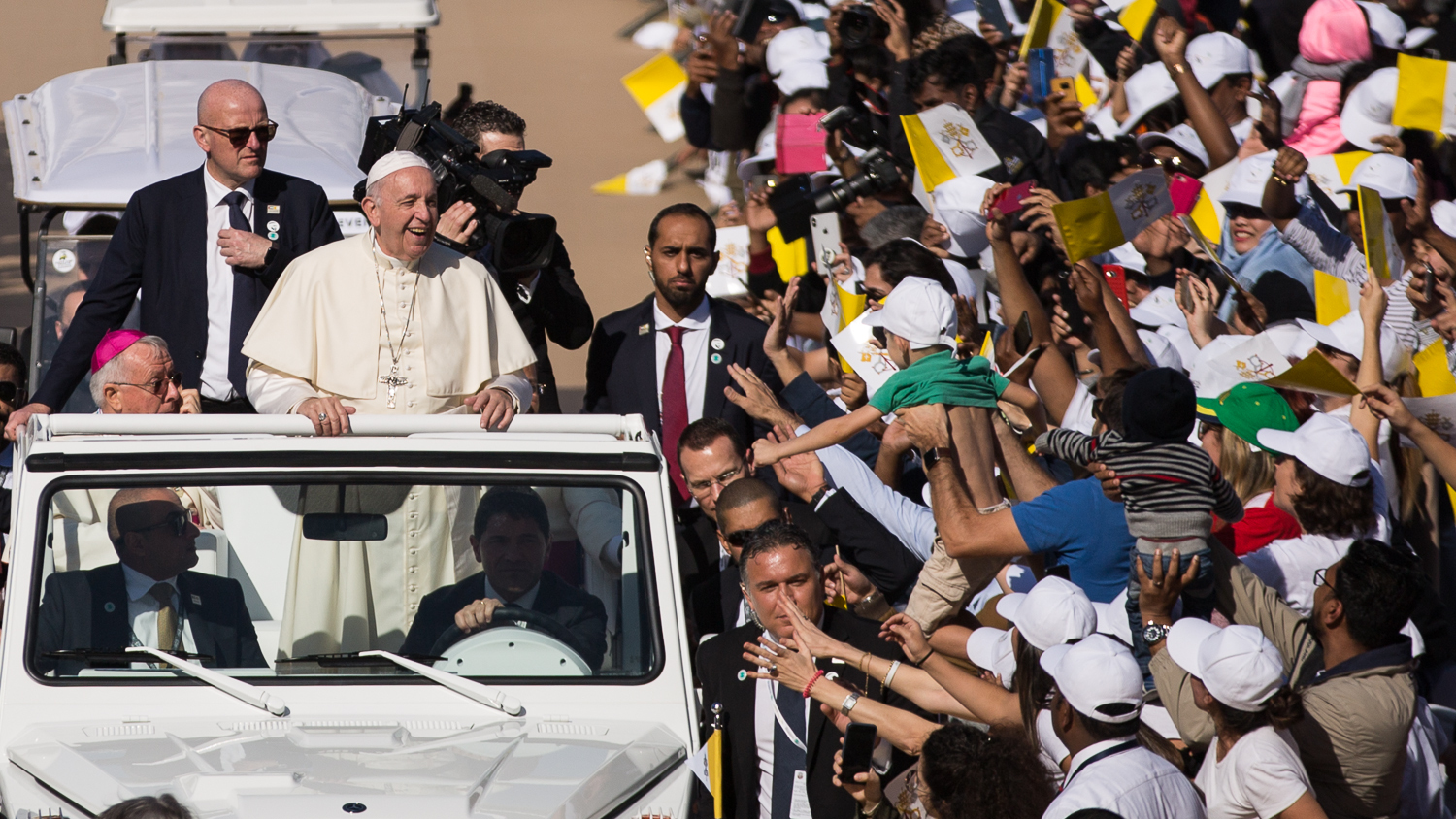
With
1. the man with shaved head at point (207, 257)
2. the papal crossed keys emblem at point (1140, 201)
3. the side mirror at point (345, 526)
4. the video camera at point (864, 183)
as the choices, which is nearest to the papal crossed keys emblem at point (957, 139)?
the video camera at point (864, 183)

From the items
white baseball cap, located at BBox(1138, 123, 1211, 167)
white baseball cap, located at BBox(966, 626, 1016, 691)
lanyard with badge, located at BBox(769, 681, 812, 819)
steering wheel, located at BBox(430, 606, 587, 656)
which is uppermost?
white baseball cap, located at BBox(1138, 123, 1211, 167)

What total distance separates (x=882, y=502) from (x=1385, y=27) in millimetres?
5362

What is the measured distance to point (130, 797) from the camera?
12.1 feet

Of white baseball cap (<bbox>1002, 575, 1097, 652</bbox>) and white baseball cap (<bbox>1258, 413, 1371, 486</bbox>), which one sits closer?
white baseball cap (<bbox>1002, 575, 1097, 652</bbox>)

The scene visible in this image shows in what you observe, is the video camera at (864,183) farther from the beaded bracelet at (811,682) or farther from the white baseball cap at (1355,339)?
the beaded bracelet at (811,682)

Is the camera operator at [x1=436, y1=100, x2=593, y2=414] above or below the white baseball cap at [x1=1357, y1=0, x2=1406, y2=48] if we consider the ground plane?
below

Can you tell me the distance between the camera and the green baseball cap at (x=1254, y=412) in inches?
205

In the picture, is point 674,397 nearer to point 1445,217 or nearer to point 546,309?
point 546,309

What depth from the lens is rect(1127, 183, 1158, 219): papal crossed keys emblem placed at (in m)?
6.07

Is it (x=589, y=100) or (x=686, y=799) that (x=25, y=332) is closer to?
(x=686, y=799)

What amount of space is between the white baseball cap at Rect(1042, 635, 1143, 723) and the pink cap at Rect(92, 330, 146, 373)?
318 centimetres

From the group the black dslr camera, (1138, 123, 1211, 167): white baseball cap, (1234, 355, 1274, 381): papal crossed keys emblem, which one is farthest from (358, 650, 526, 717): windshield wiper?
(1138, 123, 1211, 167): white baseball cap

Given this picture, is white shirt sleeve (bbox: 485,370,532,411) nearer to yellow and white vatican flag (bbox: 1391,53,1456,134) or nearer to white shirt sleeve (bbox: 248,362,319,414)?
white shirt sleeve (bbox: 248,362,319,414)

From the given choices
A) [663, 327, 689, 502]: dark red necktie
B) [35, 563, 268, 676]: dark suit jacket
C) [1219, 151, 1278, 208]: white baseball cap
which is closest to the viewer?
[35, 563, 268, 676]: dark suit jacket
